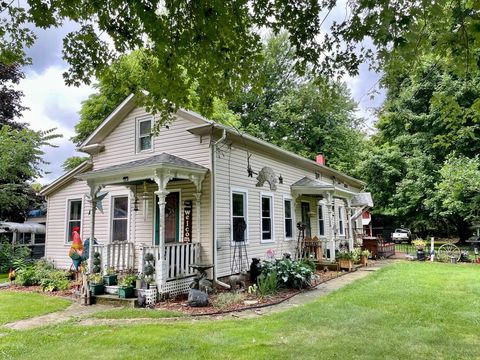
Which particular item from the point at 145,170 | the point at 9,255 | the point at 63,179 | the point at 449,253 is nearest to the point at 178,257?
the point at 145,170

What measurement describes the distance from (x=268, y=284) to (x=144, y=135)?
6064mm

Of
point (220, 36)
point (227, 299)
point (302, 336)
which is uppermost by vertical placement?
point (220, 36)

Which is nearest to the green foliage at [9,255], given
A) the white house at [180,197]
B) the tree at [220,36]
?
the white house at [180,197]

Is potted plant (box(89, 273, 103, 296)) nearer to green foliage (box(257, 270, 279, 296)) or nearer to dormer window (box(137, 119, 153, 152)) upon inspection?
green foliage (box(257, 270, 279, 296))

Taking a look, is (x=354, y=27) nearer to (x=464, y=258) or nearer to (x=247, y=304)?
(x=247, y=304)

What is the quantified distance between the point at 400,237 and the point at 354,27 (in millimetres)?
29005

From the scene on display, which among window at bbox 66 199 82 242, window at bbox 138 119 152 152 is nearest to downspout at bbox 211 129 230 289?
window at bbox 138 119 152 152

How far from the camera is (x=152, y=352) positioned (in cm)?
490

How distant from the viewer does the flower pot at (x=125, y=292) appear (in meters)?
8.31

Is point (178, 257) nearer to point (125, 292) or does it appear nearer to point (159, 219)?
point (125, 292)

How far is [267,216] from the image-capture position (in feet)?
40.6

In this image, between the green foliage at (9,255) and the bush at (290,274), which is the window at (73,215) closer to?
the green foliage at (9,255)

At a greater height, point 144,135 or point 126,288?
point 144,135

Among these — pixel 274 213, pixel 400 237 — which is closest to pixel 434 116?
pixel 400 237
